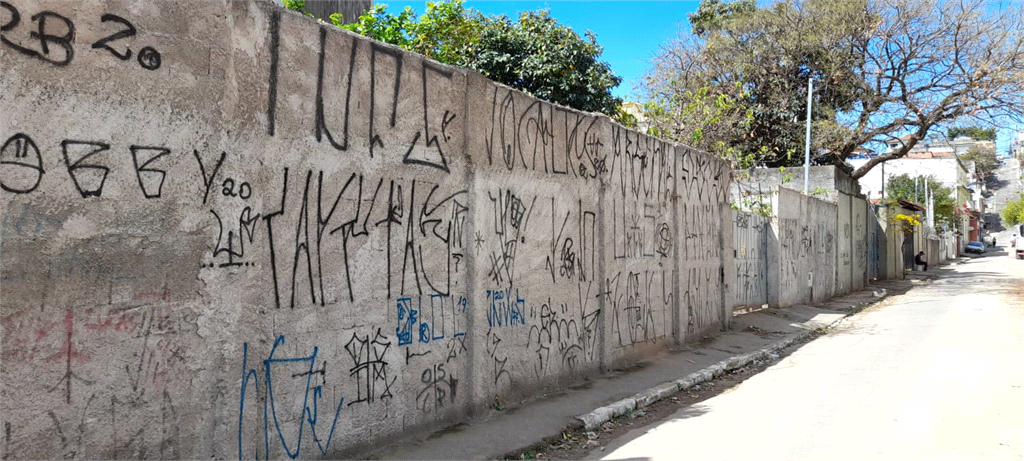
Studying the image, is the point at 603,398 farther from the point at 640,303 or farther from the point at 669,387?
the point at 640,303

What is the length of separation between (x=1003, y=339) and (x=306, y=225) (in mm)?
11827

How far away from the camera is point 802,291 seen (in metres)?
18.2

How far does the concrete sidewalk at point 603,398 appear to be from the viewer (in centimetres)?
555

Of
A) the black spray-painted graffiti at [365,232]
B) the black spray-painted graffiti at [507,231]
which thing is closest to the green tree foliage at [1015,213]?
the black spray-painted graffiti at [507,231]

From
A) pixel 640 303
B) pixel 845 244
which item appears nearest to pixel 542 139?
pixel 640 303

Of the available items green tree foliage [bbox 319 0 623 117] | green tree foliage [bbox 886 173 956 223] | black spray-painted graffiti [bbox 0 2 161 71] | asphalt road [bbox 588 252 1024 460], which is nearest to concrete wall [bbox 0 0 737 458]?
black spray-painted graffiti [bbox 0 2 161 71]

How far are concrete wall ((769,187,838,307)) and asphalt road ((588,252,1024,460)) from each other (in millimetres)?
3757

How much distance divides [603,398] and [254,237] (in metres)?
4.14

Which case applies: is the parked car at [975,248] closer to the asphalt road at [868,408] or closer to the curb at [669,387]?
the asphalt road at [868,408]

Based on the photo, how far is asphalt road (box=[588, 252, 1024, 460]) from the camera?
227 inches

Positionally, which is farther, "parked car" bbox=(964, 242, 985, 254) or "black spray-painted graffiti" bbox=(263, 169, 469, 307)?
"parked car" bbox=(964, 242, 985, 254)

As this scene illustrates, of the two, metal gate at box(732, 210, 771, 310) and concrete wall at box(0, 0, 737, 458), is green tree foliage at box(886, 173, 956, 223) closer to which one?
metal gate at box(732, 210, 771, 310)

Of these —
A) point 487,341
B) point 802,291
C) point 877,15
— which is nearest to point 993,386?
point 487,341

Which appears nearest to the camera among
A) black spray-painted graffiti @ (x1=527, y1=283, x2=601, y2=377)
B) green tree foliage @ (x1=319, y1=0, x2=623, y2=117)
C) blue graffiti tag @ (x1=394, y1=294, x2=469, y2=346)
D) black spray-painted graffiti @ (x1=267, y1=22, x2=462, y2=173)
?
black spray-painted graffiti @ (x1=267, y1=22, x2=462, y2=173)
